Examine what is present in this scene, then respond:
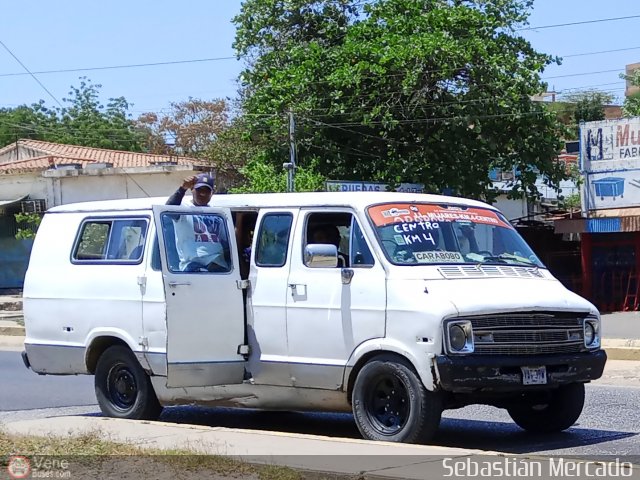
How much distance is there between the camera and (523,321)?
8.35 m

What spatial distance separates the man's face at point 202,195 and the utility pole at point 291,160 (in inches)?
691

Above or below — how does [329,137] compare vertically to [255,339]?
above

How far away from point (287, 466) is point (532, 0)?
24.6 m

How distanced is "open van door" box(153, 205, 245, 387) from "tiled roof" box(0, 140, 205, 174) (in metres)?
27.2

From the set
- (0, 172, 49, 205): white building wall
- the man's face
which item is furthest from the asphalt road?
(0, 172, 49, 205): white building wall

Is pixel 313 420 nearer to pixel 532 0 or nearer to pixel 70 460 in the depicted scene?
pixel 70 460

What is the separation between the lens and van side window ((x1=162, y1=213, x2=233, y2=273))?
948 centimetres

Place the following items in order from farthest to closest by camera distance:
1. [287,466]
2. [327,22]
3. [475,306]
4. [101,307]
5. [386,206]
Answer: [327,22] → [101,307] → [386,206] → [475,306] → [287,466]

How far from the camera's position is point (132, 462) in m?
7.42

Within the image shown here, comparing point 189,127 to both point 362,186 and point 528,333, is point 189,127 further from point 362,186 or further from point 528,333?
point 528,333

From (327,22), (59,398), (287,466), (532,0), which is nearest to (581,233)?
(532,0)

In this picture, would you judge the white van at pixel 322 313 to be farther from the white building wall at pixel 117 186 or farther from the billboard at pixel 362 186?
the white building wall at pixel 117 186

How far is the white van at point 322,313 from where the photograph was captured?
27.1 ft

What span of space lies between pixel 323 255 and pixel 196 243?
4.52 feet
